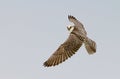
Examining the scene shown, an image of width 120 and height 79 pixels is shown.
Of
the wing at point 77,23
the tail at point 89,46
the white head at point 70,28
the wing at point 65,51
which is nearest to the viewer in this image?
the wing at point 65,51

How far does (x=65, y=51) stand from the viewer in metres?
12.7

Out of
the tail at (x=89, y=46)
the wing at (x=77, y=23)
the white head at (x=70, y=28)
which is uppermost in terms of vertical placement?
the wing at (x=77, y=23)

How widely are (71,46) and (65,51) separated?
0.32 metres

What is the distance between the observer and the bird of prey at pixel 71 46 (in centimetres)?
1234

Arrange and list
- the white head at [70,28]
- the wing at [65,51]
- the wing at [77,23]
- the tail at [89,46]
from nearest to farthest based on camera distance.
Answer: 1. the wing at [65,51]
2. the tail at [89,46]
3. the white head at [70,28]
4. the wing at [77,23]

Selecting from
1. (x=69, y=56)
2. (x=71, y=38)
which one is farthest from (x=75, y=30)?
(x=69, y=56)

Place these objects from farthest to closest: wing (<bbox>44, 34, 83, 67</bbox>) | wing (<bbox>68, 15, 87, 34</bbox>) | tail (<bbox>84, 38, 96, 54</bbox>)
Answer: wing (<bbox>68, 15, 87, 34</bbox>) → tail (<bbox>84, 38, 96, 54</bbox>) → wing (<bbox>44, 34, 83, 67</bbox>)

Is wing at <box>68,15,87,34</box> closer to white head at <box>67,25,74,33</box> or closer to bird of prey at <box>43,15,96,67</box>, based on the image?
white head at <box>67,25,74,33</box>

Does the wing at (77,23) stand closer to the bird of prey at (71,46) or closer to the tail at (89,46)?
the bird of prey at (71,46)

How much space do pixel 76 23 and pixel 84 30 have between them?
3.57 ft

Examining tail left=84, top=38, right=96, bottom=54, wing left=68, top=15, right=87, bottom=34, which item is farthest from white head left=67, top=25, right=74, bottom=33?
tail left=84, top=38, right=96, bottom=54

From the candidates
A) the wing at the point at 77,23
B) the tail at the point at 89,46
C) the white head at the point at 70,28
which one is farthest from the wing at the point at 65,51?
the wing at the point at 77,23

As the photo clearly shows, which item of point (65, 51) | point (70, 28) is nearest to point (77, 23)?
point (70, 28)

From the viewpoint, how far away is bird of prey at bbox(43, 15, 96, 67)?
40.5ft
